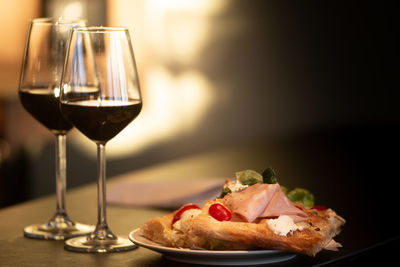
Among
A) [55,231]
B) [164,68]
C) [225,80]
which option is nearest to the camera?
[55,231]

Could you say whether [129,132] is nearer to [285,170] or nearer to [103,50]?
[285,170]

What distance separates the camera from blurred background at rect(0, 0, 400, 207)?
135 inches

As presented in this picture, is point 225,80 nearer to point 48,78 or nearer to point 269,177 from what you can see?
point 48,78

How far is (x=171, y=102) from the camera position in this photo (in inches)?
173

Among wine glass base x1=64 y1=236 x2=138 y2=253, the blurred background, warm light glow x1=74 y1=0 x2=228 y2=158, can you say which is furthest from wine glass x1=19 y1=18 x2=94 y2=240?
warm light glow x1=74 y1=0 x2=228 y2=158

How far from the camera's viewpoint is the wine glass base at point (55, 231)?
1.15 metres

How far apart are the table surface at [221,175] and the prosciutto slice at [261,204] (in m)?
0.07

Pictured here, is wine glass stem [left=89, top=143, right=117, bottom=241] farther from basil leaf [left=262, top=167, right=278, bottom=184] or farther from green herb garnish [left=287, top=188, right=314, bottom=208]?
green herb garnish [left=287, top=188, right=314, bottom=208]

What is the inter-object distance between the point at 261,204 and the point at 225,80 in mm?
3145

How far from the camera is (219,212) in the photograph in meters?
0.96

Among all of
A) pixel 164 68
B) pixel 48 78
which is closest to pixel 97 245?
pixel 48 78

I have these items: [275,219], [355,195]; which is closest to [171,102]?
[355,195]

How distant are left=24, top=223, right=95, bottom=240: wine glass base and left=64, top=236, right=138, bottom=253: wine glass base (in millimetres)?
58

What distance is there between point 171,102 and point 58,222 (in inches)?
125
